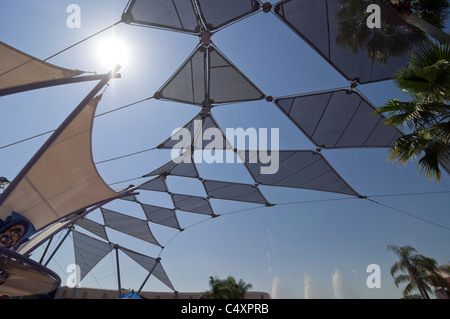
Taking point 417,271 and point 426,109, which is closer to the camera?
point 426,109

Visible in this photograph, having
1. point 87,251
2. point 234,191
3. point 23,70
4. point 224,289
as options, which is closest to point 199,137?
point 234,191

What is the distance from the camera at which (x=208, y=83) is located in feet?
37.2

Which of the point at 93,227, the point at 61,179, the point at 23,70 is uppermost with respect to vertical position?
the point at 23,70

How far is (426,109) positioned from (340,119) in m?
4.99

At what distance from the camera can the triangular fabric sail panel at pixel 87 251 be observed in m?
27.1

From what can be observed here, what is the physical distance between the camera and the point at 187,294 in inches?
1750

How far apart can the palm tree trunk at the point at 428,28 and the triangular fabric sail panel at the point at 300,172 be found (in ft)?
24.8

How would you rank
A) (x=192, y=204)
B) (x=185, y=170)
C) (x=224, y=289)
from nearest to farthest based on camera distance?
(x=185, y=170)
(x=192, y=204)
(x=224, y=289)

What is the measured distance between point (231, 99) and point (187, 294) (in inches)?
1732

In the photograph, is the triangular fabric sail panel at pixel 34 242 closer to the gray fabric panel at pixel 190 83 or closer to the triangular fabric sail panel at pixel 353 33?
the gray fabric panel at pixel 190 83

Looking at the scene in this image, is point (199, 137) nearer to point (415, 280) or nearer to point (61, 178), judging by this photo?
point (61, 178)
